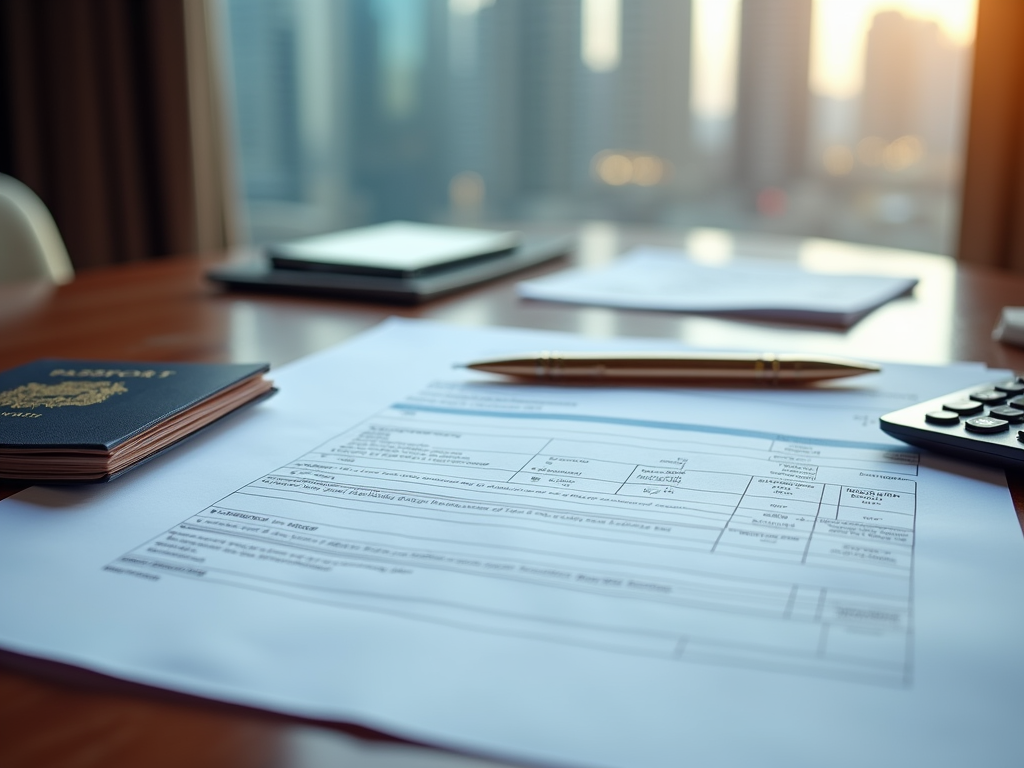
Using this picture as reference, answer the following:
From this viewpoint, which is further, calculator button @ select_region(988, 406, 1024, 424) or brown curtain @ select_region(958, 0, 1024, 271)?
brown curtain @ select_region(958, 0, 1024, 271)

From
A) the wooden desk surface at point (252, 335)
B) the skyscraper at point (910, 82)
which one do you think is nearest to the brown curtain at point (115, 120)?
the wooden desk surface at point (252, 335)

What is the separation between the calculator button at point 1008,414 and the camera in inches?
17.7

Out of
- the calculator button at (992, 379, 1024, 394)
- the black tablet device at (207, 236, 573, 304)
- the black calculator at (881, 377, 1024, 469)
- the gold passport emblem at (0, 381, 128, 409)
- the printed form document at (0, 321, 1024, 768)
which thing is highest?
the black tablet device at (207, 236, 573, 304)

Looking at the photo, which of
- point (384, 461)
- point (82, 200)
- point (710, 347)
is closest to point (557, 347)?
point (710, 347)

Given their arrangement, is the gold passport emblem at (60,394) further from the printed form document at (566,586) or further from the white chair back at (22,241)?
the white chair back at (22,241)

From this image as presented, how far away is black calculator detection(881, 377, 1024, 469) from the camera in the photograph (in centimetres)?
43

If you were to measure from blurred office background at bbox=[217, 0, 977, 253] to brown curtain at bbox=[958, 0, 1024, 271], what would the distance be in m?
0.05

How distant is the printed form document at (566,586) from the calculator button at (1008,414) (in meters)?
0.04

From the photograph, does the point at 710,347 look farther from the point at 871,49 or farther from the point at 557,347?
the point at 871,49

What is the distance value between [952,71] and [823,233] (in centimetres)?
39

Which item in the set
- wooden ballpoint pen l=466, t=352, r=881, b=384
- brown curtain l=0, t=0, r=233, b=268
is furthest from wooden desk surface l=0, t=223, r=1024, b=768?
brown curtain l=0, t=0, r=233, b=268

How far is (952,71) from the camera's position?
5.62 feet

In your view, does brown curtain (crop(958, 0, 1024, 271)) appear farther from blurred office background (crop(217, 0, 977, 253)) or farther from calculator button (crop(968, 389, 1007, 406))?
calculator button (crop(968, 389, 1007, 406))

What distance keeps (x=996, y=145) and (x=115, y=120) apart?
1856mm
